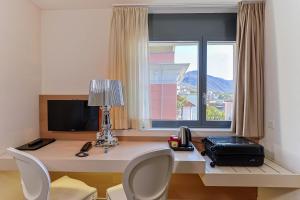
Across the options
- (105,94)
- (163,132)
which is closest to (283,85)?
(163,132)

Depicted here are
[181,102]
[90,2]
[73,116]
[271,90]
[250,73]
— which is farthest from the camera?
[181,102]

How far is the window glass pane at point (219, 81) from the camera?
2736mm

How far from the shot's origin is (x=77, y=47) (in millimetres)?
2699

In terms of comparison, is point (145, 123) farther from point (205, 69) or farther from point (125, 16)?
point (125, 16)

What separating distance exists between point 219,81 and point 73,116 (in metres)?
1.72

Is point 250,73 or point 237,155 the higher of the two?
point 250,73

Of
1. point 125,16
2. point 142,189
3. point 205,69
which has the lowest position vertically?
point 142,189

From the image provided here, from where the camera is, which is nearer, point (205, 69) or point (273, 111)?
point (273, 111)

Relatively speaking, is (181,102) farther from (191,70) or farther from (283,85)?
(283,85)

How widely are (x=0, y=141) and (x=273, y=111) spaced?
2515 millimetres

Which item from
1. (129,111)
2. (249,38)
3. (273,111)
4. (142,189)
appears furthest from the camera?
(129,111)

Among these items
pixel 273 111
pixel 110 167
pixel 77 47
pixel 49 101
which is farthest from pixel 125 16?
pixel 273 111

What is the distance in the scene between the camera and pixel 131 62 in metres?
2.57

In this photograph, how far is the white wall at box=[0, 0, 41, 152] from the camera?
6.88ft
